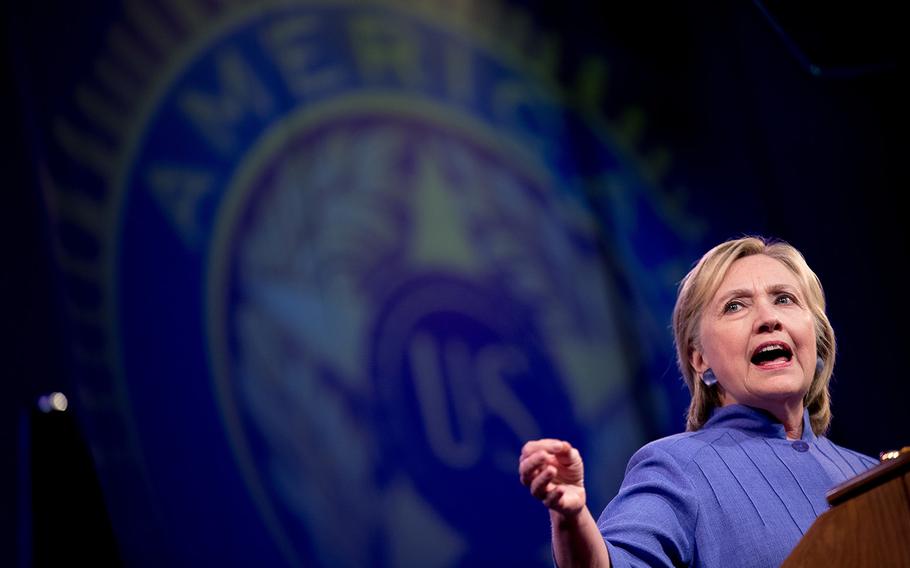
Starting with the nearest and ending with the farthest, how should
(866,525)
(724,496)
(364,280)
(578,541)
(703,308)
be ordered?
1. (866,525)
2. (578,541)
3. (724,496)
4. (703,308)
5. (364,280)

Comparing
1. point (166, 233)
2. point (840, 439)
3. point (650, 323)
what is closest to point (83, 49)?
point (166, 233)

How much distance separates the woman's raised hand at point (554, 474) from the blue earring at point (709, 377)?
0.63m

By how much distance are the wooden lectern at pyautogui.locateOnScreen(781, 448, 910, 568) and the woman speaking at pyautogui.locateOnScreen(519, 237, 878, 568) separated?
0.25 meters

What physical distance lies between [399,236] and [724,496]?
149 centimetres

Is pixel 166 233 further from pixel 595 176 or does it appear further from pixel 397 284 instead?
pixel 595 176

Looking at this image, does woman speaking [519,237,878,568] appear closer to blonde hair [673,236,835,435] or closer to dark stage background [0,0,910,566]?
blonde hair [673,236,835,435]

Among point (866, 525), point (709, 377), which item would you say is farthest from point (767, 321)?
point (866, 525)

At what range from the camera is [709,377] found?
186 centimetres

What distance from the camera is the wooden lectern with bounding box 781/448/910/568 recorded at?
1.16 meters

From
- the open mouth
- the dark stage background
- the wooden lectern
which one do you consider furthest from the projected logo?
the wooden lectern

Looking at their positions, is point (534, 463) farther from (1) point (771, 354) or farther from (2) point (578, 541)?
(1) point (771, 354)

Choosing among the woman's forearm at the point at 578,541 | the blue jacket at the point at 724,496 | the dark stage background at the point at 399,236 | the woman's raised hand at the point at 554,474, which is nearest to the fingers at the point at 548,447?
the woman's raised hand at the point at 554,474

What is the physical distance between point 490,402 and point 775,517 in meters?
1.40

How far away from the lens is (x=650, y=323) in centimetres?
325
